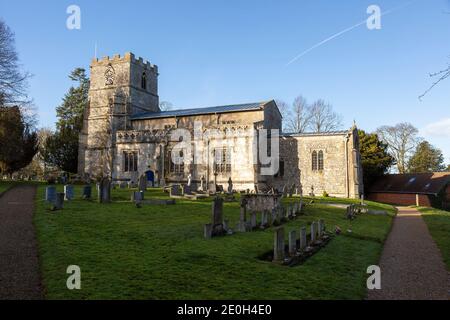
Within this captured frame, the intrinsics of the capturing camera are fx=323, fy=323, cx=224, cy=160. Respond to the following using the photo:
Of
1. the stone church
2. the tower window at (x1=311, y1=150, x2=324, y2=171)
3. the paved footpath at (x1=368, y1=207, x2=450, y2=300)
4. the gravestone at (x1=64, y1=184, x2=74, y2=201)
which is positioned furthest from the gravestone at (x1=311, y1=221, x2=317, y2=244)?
the tower window at (x1=311, y1=150, x2=324, y2=171)

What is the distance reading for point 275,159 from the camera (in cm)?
3350

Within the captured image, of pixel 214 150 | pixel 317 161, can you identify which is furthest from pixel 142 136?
pixel 317 161

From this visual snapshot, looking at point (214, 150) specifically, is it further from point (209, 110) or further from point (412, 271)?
point (412, 271)

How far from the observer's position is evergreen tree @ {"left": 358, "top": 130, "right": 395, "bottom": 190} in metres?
41.0

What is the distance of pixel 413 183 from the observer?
40.5 metres

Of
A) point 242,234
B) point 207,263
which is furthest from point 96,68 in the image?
point 207,263

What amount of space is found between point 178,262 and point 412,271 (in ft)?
20.9

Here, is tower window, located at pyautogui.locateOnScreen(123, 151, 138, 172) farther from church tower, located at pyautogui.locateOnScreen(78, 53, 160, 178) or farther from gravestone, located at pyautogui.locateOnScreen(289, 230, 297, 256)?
gravestone, located at pyautogui.locateOnScreen(289, 230, 297, 256)

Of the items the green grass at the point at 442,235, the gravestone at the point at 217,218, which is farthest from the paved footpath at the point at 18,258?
the green grass at the point at 442,235

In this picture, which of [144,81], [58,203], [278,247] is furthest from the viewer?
[144,81]
